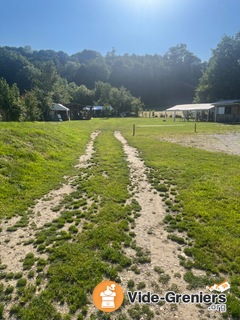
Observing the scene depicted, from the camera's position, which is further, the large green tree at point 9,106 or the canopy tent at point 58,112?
the canopy tent at point 58,112

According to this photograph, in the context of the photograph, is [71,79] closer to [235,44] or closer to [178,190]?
[235,44]

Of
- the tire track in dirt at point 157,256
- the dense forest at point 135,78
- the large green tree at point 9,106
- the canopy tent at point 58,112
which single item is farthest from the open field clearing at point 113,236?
the canopy tent at point 58,112

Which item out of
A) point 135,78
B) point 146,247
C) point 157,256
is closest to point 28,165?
point 146,247

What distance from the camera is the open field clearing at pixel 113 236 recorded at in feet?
10.7

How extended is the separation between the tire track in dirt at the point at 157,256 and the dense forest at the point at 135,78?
3927 centimetres

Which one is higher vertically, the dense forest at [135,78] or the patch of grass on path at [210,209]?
the dense forest at [135,78]

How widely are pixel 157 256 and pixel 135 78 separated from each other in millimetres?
110314

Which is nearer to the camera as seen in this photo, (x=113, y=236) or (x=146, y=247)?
(x=146, y=247)

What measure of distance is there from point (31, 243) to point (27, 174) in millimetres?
4544

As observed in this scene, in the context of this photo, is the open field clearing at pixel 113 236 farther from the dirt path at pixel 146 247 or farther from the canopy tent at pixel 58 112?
the canopy tent at pixel 58 112

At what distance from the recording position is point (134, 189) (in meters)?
7.88

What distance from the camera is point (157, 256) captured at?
4.29m

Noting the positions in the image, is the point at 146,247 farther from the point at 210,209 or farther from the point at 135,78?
the point at 135,78

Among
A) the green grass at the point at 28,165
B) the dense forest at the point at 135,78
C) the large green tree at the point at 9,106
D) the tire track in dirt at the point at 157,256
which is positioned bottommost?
the tire track in dirt at the point at 157,256
